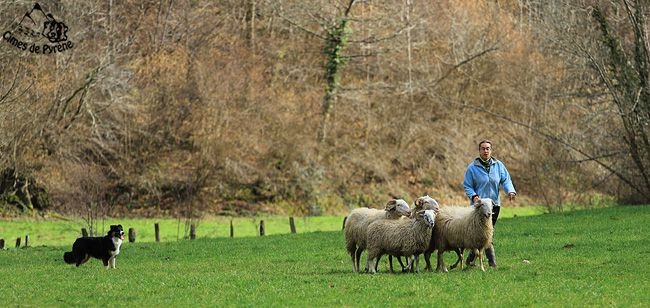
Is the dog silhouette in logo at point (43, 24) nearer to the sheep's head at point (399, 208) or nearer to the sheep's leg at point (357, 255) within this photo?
the sheep's leg at point (357, 255)

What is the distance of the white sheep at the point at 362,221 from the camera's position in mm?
19062

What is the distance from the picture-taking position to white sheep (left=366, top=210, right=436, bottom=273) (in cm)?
1808

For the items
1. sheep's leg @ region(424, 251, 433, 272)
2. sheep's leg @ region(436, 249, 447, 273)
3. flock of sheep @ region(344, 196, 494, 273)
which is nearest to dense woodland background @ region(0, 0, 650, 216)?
flock of sheep @ region(344, 196, 494, 273)

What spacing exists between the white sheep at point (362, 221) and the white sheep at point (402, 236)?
51 cm

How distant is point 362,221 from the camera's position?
63.3 feet

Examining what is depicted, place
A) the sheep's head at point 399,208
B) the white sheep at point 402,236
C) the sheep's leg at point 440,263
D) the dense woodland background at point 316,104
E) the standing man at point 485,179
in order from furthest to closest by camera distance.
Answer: the dense woodland background at point 316,104, the sheep's head at point 399,208, the standing man at point 485,179, the sheep's leg at point 440,263, the white sheep at point 402,236

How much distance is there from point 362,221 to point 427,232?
1577mm

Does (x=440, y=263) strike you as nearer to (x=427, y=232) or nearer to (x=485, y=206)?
(x=427, y=232)

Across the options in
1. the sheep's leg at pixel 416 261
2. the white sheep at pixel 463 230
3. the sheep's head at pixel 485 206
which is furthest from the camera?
the sheep's leg at pixel 416 261

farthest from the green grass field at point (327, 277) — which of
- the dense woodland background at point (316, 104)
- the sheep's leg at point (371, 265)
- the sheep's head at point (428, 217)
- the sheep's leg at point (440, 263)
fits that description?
the dense woodland background at point (316, 104)

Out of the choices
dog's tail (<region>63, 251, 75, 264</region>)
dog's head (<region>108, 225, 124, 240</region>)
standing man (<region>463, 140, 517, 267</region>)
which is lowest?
dog's tail (<region>63, 251, 75, 264</region>)

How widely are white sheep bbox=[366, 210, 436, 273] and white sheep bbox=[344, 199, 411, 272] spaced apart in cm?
51

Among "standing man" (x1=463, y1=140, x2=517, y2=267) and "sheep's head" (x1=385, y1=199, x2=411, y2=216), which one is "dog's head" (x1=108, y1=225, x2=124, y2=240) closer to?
"sheep's head" (x1=385, y1=199, x2=411, y2=216)

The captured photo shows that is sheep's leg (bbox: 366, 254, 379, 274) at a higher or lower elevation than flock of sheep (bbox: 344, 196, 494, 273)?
lower
